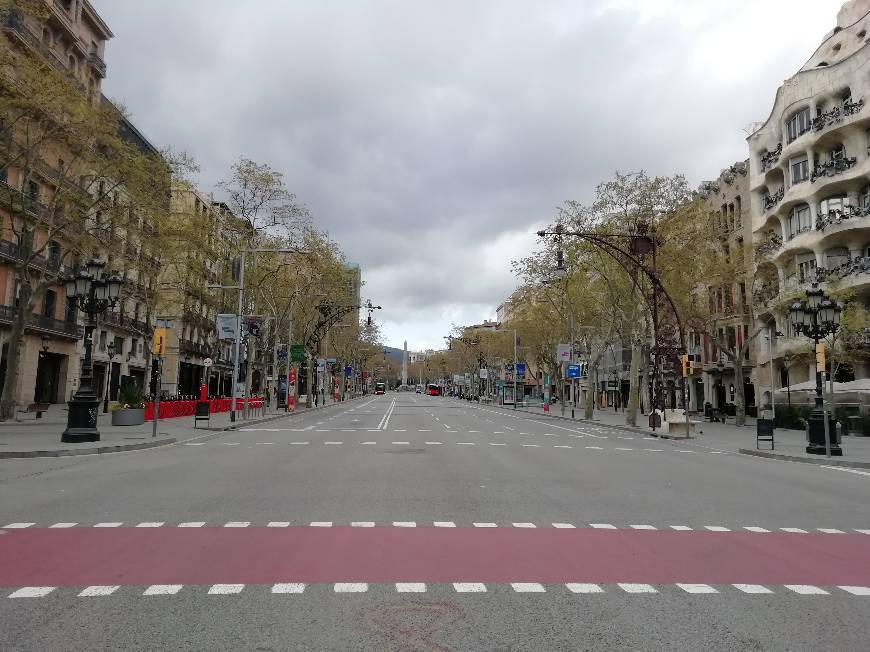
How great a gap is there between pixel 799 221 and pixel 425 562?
152 ft

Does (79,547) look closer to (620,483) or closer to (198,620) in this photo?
(198,620)

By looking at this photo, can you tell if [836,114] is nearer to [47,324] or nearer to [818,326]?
[818,326]

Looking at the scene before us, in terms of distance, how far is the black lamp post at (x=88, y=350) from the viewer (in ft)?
61.3

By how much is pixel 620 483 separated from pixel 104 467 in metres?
10.7

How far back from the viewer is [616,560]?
647 cm

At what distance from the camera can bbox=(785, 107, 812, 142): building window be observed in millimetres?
42906

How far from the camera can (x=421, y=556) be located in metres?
6.46

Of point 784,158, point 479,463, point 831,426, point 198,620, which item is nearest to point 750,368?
point 784,158

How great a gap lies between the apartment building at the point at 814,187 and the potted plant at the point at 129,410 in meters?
31.8

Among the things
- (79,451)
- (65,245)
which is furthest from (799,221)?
(65,245)

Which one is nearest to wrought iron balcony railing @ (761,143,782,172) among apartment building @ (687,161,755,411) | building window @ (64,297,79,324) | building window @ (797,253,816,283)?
apartment building @ (687,161,755,411)

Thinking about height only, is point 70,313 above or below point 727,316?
below

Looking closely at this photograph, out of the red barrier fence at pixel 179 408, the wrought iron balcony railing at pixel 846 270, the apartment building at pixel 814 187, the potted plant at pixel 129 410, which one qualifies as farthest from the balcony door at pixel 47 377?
the wrought iron balcony railing at pixel 846 270

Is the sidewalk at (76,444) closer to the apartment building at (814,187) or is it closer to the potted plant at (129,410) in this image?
the potted plant at (129,410)
